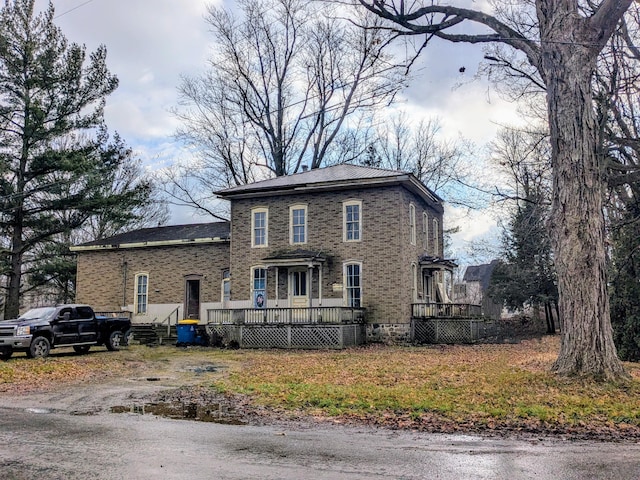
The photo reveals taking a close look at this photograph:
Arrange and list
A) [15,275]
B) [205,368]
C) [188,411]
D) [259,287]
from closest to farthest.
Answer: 1. [188,411]
2. [205,368]
3. [259,287]
4. [15,275]

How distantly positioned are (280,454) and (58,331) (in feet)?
47.3

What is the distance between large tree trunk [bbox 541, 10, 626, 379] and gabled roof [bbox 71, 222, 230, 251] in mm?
17712

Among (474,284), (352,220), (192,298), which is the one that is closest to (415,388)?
(352,220)

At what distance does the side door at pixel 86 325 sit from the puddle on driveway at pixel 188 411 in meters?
10.6

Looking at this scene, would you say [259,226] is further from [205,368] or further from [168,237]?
[205,368]

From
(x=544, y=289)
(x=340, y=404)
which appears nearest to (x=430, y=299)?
(x=544, y=289)

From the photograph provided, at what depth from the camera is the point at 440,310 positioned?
77.4 ft

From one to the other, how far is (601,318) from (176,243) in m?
21.0

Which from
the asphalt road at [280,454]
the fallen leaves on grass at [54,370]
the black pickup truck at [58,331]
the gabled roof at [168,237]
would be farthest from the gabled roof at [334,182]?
the asphalt road at [280,454]

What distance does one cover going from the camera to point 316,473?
16.8 feet

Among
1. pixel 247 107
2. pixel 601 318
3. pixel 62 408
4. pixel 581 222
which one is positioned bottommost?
pixel 62 408

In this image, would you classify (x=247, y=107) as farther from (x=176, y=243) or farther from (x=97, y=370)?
(x=97, y=370)

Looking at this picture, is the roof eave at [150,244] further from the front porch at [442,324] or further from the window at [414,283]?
the front porch at [442,324]

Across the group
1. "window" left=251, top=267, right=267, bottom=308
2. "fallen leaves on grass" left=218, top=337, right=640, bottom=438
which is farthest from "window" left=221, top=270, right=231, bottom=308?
"fallen leaves on grass" left=218, top=337, right=640, bottom=438
